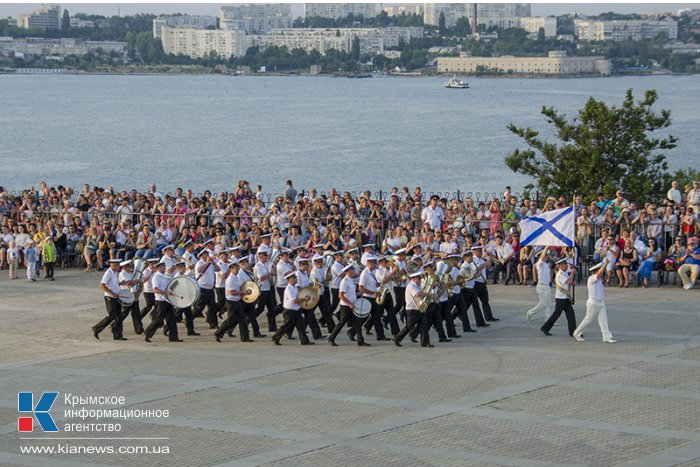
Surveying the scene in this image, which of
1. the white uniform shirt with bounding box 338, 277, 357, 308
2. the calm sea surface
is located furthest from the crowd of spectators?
the calm sea surface

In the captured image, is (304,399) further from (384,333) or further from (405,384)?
(384,333)

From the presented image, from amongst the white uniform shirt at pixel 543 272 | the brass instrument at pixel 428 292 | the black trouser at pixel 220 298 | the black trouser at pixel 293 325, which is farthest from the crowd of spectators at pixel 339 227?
the black trouser at pixel 293 325

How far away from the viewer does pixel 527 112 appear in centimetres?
13875

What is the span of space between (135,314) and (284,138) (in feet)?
301

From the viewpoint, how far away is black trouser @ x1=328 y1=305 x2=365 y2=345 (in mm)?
21869

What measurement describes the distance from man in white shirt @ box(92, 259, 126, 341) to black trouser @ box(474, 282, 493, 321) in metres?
6.84

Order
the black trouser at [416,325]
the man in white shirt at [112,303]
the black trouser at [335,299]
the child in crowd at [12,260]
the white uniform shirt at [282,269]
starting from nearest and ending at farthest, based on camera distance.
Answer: the black trouser at [416,325] < the man in white shirt at [112,303] < the white uniform shirt at [282,269] < the black trouser at [335,299] < the child in crowd at [12,260]

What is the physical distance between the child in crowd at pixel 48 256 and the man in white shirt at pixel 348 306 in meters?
10.2

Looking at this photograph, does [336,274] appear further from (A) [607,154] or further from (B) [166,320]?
(A) [607,154]

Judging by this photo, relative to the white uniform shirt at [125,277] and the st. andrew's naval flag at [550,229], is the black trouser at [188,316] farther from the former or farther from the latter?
the st. andrew's naval flag at [550,229]

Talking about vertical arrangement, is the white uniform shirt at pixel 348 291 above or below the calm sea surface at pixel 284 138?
above

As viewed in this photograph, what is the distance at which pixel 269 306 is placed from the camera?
920 inches

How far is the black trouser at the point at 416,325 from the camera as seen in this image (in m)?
21.7
